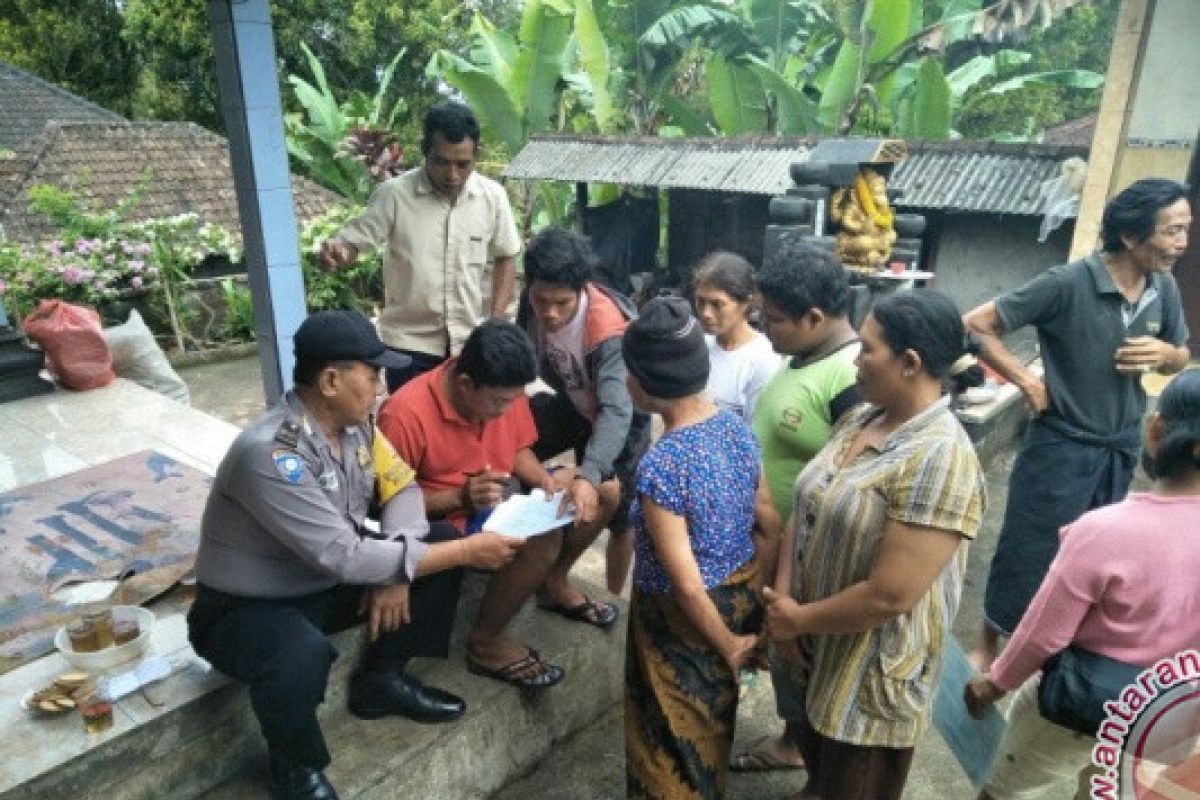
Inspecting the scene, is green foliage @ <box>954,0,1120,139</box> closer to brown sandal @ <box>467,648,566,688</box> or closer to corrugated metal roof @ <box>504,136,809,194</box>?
corrugated metal roof @ <box>504,136,809,194</box>

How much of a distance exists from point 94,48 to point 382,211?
18086mm

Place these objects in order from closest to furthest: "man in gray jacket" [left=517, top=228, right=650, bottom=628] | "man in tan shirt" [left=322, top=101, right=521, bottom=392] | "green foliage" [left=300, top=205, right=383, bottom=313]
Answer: "man in gray jacket" [left=517, top=228, right=650, bottom=628] < "man in tan shirt" [left=322, top=101, right=521, bottom=392] < "green foliage" [left=300, top=205, right=383, bottom=313]

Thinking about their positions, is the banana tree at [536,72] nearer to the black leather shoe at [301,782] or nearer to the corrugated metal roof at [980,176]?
the corrugated metal roof at [980,176]

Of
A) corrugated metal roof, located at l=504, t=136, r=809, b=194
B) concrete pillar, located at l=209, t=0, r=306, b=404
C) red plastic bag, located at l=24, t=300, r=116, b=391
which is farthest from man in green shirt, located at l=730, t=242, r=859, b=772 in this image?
corrugated metal roof, located at l=504, t=136, r=809, b=194

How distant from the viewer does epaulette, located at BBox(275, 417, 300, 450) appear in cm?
211

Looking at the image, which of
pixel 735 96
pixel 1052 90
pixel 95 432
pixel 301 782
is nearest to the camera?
pixel 301 782

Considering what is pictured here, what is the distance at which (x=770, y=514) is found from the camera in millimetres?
2303

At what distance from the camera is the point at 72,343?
17.6ft

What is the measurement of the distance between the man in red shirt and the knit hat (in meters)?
0.58

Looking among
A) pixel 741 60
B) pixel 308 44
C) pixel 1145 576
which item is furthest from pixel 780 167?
pixel 308 44

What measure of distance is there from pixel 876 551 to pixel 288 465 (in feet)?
4.91

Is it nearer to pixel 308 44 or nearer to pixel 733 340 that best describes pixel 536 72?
pixel 308 44

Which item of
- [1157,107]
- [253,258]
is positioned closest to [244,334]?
[253,258]

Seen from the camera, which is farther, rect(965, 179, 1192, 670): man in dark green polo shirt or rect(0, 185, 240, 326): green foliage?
rect(0, 185, 240, 326): green foliage
